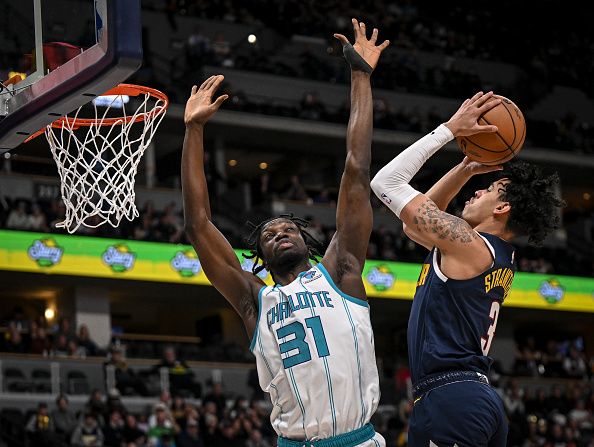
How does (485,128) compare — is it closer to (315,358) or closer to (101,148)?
(315,358)

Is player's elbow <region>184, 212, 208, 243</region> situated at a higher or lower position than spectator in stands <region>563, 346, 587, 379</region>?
higher

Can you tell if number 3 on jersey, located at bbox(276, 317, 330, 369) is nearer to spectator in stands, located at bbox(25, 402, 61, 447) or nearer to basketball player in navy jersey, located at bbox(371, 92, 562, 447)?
basketball player in navy jersey, located at bbox(371, 92, 562, 447)

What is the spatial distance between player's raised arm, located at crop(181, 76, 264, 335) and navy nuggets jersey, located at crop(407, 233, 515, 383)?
0.81 meters

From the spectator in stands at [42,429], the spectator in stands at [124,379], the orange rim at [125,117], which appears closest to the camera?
the orange rim at [125,117]

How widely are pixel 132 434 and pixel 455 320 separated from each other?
10.9 meters

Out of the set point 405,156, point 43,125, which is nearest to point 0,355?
point 43,125

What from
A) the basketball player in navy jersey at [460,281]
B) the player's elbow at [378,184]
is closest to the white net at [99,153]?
the player's elbow at [378,184]

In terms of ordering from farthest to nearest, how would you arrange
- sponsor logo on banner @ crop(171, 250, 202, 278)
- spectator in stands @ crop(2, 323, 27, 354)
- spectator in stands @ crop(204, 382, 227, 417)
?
sponsor logo on banner @ crop(171, 250, 202, 278), spectator in stands @ crop(2, 323, 27, 354), spectator in stands @ crop(204, 382, 227, 417)

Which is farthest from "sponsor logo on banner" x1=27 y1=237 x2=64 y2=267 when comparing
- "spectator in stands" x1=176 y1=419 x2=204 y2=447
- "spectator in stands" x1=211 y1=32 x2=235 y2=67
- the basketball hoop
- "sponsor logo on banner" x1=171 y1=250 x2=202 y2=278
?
the basketball hoop

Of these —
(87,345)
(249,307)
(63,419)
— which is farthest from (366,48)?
(87,345)

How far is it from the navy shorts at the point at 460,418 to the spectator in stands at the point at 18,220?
632 inches

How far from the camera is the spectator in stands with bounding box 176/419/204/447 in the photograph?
15.6 m

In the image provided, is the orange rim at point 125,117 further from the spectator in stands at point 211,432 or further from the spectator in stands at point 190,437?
the spectator in stands at point 211,432

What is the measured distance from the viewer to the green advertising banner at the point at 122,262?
2055cm
